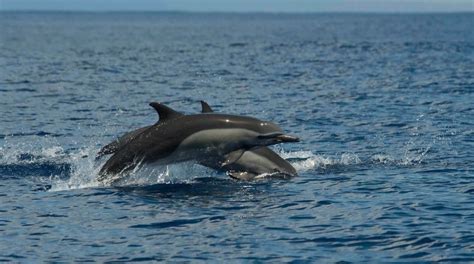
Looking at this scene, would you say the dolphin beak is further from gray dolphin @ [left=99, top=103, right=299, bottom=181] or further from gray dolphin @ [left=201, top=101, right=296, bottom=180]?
gray dolphin @ [left=201, top=101, right=296, bottom=180]

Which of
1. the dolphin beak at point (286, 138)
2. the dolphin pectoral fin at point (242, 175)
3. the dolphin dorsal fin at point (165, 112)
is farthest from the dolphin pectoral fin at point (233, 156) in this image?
the dolphin dorsal fin at point (165, 112)

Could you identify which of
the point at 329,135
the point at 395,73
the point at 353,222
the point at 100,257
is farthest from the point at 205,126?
the point at 395,73

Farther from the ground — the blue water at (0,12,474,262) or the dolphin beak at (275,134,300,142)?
the dolphin beak at (275,134,300,142)

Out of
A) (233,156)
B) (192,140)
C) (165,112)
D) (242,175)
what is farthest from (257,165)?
(165,112)

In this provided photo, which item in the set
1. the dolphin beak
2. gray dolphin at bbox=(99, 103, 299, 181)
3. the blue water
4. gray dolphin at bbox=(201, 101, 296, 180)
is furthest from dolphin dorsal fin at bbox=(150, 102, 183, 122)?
the dolphin beak

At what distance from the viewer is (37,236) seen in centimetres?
1583

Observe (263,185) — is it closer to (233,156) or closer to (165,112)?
(233,156)

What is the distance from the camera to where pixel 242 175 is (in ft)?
65.5

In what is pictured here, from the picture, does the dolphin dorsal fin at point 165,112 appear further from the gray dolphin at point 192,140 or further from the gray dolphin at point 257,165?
the gray dolphin at point 257,165

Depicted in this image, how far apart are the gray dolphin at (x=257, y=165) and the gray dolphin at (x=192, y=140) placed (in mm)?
534

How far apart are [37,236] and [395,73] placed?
3719cm

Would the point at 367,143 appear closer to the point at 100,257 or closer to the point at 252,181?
the point at 252,181

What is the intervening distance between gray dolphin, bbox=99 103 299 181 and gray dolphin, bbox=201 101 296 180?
1.75 feet

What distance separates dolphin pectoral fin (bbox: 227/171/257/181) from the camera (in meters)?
19.8
